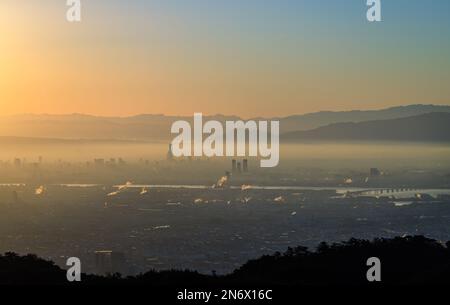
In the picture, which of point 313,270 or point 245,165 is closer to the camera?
point 313,270

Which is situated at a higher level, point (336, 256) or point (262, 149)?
point (262, 149)

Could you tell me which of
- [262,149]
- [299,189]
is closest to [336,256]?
[299,189]

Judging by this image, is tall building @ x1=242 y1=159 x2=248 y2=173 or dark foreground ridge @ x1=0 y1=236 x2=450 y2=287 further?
tall building @ x1=242 y1=159 x2=248 y2=173

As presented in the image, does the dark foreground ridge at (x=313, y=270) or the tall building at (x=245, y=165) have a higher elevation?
the tall building at (x=245, y=165)

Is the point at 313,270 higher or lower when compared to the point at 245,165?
lower

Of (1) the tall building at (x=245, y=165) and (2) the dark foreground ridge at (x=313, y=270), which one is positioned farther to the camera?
(1) the tall building at (x=245, y=165)

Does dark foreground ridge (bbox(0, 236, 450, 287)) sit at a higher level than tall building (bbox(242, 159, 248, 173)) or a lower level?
lower
